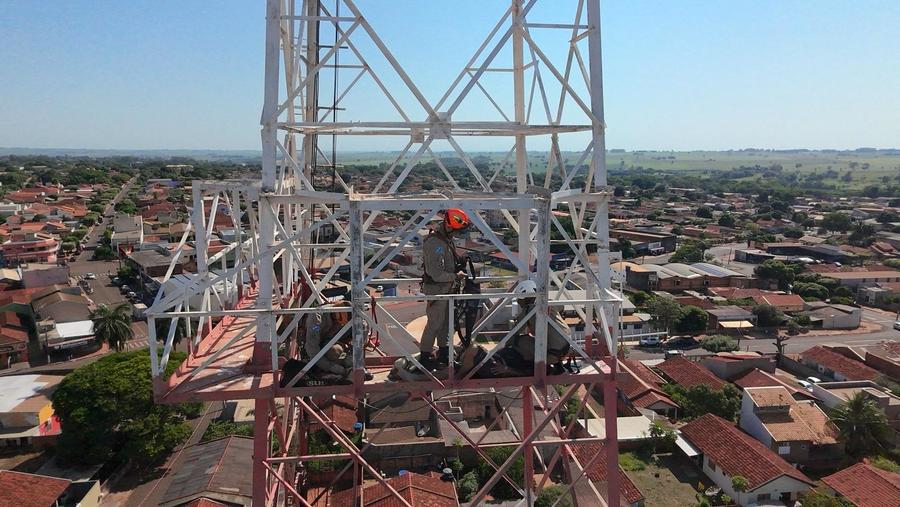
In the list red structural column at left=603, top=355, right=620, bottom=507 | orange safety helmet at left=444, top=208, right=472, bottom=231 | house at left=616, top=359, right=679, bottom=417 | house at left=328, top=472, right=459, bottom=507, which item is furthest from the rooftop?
orange safety helmet at left=444, top=208, right=472, bottom=231

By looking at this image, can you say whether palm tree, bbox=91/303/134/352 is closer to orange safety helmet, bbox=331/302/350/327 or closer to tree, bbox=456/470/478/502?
tree, bbox=456/470/478/502

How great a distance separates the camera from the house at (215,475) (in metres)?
20.9

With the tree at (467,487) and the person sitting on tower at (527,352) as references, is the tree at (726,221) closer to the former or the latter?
the tree at (467,487)

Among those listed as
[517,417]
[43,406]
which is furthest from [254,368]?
[43,406]

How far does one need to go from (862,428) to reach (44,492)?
35.3 m

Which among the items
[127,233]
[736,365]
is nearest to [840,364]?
[736,365]

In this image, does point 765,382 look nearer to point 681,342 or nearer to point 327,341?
point 681,342

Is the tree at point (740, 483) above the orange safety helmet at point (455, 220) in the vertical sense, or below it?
below

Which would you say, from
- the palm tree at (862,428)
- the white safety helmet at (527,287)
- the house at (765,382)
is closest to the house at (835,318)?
the house at (765,382)

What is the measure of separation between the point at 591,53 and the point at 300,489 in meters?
10.4

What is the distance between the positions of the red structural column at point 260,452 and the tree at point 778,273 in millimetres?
63234

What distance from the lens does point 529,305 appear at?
8242 millimetres

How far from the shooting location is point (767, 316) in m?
47.7

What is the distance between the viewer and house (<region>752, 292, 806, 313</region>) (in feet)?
165
